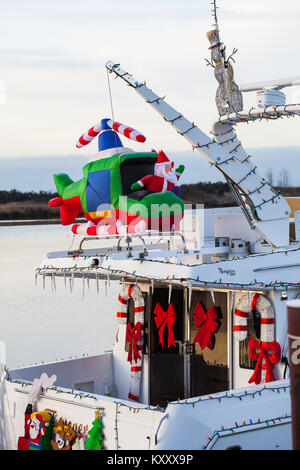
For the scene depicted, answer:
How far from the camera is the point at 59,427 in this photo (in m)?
8.67

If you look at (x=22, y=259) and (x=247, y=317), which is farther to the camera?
(x=22, y=259)

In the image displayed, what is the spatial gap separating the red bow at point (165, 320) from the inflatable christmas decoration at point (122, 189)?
3.40 feet

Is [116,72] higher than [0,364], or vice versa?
[116,72]

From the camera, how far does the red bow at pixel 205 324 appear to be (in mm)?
9273

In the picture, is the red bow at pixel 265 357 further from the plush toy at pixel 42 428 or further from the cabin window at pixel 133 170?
the cabin window at pixel 133 170

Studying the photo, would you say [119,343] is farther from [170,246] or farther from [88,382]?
[170,246]

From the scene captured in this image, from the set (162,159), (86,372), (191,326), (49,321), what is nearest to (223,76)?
(162,159)

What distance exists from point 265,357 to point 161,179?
2.58 m

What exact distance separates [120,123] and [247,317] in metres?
3.04

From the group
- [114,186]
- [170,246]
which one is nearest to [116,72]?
[114,186]

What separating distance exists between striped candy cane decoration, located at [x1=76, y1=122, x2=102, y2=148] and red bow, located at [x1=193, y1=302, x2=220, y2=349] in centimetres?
273
